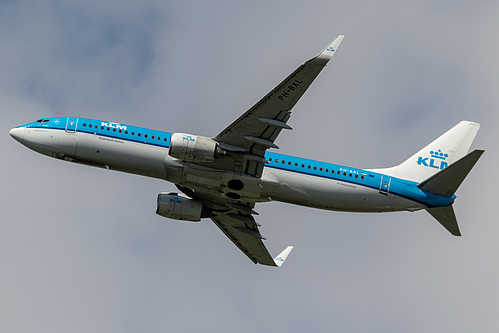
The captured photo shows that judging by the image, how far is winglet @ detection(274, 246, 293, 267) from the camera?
65.6m

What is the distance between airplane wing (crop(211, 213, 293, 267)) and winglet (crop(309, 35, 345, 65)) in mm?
18789

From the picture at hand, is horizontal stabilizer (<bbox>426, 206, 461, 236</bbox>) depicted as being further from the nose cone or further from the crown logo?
the nose cone

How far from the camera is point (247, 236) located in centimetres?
6369

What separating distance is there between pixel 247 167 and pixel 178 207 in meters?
8.34

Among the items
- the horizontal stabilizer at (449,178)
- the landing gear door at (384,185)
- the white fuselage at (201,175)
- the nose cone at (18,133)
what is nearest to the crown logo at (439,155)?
the horizontal stabilizer at (449,178)

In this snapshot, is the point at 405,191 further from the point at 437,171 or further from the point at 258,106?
the point at 258,106

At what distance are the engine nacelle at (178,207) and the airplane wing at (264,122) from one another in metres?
6.87

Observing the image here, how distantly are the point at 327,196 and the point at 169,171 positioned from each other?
469 inches

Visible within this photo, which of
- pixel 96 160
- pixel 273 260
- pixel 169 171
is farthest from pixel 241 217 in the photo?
pixel 96 160

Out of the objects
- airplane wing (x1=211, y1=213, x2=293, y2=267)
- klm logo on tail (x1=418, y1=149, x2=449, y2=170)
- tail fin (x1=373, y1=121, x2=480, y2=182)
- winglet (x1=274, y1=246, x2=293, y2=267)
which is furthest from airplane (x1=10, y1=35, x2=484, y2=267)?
winglet (x1=274, y1=246, x2=293, y2=267)

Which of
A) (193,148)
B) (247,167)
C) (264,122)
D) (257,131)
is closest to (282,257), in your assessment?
(247,167)

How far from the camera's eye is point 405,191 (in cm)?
5734

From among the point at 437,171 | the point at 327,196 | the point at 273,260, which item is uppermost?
the point at 437,171

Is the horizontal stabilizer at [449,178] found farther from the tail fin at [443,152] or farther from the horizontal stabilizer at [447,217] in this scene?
the tail fin at [443,152]
